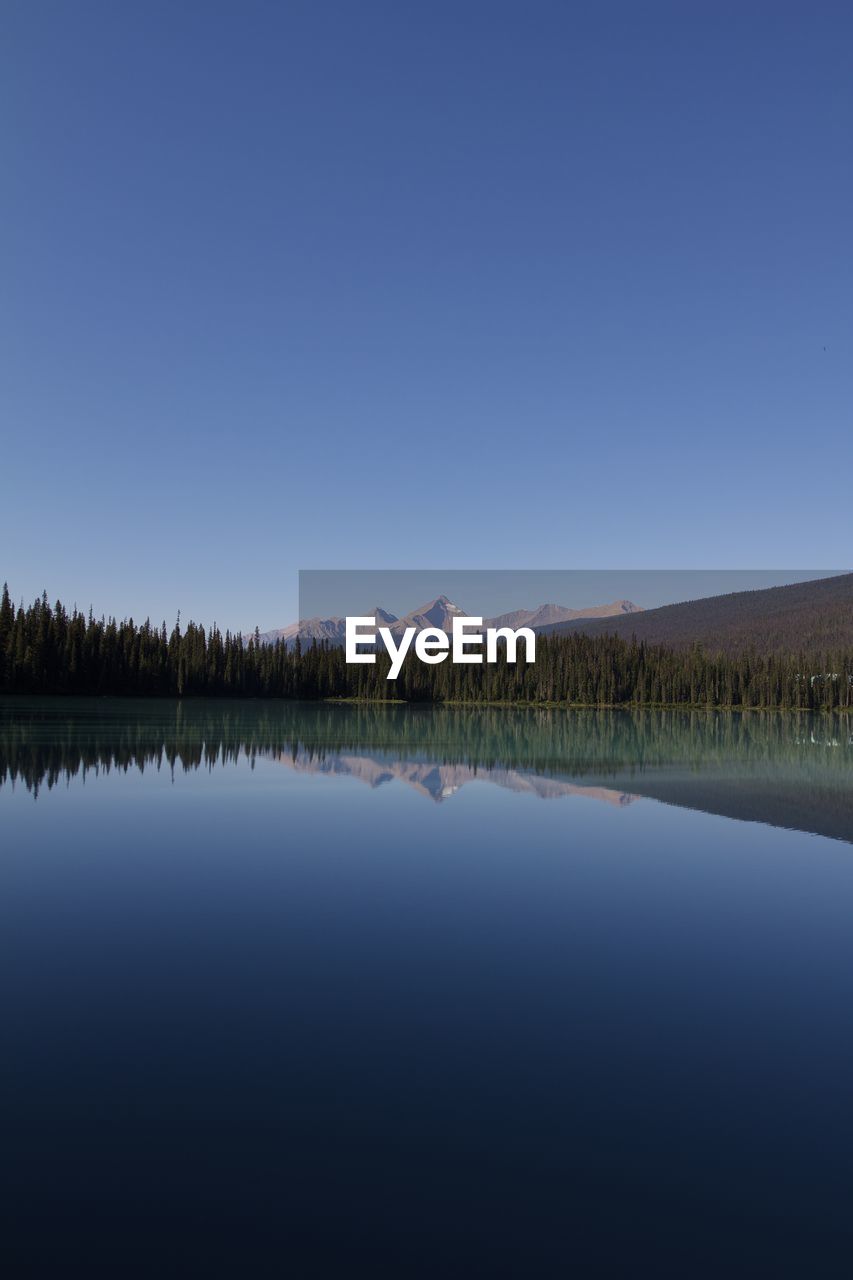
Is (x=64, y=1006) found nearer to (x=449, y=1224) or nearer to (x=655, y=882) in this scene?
(x=449, y=1224)

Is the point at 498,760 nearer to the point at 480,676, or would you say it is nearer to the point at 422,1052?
the point at 422,1052

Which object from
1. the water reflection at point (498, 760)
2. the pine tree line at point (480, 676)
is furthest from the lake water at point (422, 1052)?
the pine tree line at point (480, 676)

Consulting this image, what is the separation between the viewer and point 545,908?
15.7 m

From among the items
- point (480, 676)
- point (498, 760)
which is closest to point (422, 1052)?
point (498, 760)

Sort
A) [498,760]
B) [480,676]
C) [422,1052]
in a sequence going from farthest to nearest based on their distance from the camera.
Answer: [480,676], [498,760], [422,1052]

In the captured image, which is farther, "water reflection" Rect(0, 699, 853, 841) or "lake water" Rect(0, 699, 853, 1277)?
"water reflection" Rect(0, 699, 853, 841)

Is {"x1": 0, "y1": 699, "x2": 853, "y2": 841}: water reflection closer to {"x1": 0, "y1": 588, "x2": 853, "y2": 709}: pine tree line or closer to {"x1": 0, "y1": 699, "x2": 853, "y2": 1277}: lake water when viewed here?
{"x1": 0, "y1": 699, "x2": 853, "y2": 1277}: lake water

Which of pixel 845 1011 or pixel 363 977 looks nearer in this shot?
pixel 845 1011

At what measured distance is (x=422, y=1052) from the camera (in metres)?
9.28

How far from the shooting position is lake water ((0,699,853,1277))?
6.38m

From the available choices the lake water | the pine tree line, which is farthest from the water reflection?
the pine tree line

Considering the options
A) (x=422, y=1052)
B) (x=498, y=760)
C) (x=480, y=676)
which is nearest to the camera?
(x=422, y=1052)

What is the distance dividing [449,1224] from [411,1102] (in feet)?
5.76

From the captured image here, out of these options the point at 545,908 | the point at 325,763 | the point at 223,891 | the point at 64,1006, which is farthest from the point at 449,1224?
the point at 325,763
